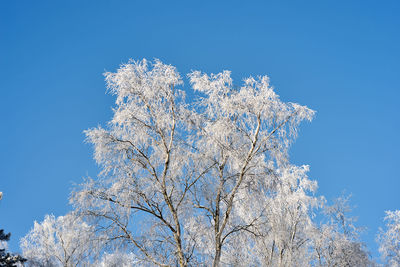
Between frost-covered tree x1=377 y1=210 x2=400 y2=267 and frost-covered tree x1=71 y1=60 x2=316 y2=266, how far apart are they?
41.9 feet

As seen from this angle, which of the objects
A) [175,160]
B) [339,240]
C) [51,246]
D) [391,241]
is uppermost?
[391,241]

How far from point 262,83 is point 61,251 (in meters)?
15.1

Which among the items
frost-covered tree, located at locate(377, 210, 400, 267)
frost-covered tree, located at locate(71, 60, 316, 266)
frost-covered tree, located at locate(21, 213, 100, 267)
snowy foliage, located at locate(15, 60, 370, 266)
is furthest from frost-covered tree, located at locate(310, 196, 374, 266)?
frost-covered tree, located at locate(21, 213, 100, 267)

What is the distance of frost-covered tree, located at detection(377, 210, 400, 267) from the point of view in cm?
2005

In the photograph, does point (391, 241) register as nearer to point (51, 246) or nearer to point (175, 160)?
point (175, 160)

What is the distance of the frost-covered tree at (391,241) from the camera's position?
2005 centimetres

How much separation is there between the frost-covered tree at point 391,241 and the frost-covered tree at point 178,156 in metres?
12.8

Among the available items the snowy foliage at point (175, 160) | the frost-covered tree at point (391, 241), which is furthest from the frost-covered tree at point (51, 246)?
the frost-covered tree at point (391, 241)

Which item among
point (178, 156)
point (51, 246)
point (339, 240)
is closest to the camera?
point (178, 156)

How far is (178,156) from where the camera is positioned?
10.1 meters

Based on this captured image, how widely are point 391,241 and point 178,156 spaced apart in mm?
15303

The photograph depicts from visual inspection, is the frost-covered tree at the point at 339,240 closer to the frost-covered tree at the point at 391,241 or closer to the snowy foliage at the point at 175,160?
the frost-covered tree at the point at 391,241

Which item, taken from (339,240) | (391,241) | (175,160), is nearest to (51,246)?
(175,160)

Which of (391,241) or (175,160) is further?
(391,241)
